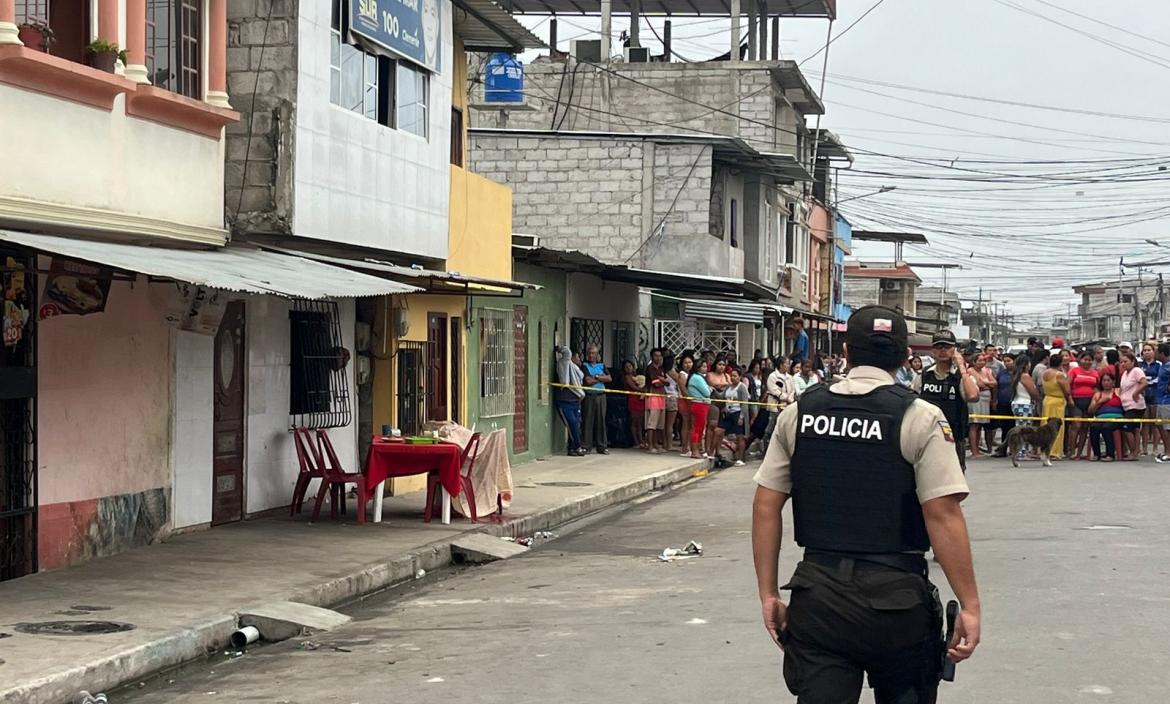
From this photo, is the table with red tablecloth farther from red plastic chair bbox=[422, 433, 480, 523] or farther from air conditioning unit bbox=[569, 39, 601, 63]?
air conditioning unit bbox=[569, 39, 601, 63]

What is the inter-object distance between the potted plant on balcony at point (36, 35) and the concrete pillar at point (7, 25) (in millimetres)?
346

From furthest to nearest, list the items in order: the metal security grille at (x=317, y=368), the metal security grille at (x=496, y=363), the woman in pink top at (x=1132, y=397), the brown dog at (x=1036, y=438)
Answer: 1. the woman in pink top at (x=1132, y=397)
2. the brown dog at (x=1036, y=438)
3. the metal security grille at (x=496, y=363)
4. the metal security grille at (x=317, y=368)

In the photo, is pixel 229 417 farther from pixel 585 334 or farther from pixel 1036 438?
pixel 1036 438

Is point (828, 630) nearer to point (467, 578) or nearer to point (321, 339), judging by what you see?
point (467, 578)

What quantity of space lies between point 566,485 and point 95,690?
1202 centimetres

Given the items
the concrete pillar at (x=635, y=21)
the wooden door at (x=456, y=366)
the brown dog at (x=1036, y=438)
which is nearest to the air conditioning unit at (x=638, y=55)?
the concrete pillar at (x=635, y=21)

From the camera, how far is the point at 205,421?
13977mm

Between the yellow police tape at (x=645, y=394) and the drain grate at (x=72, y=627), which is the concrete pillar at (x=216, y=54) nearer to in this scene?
the drain grate at (x=72, y=627)

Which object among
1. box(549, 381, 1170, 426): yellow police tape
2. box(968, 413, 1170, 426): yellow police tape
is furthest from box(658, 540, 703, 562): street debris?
box(968, 413, 1170, 426): yellow police tape

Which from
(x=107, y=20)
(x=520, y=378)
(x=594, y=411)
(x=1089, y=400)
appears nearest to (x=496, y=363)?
(x=520, y=378)

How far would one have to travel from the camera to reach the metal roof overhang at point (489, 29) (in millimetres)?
18406

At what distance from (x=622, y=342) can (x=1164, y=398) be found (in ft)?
34.5

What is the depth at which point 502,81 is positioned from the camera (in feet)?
97.1

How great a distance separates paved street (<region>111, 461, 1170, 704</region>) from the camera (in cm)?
768
